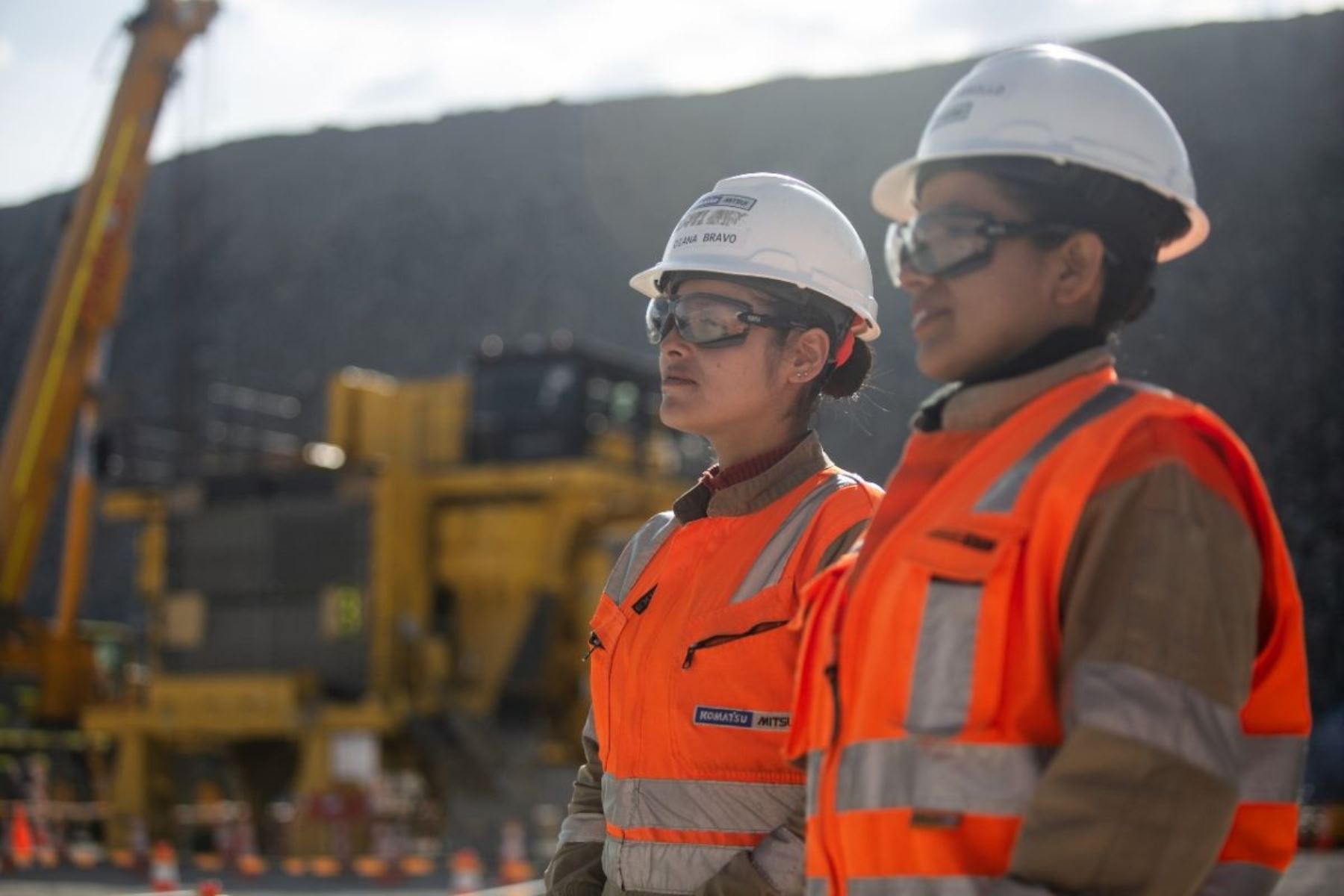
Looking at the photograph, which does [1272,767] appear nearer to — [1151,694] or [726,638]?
[1151,694]

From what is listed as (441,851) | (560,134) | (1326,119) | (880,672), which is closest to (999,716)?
(880,672)

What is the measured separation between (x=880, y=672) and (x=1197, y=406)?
521 millimetres

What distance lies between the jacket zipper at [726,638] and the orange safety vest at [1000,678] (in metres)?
0.86

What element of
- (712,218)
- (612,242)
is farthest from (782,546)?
(612,242)

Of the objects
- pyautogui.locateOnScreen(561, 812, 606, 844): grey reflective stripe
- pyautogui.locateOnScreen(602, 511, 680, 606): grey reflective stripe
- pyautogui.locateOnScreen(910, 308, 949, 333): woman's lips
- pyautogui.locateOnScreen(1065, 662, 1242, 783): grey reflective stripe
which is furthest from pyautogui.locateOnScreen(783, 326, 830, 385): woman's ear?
pyautogui.locateOnScreen(1065, 662, 1242, 783): grey reflective stripe

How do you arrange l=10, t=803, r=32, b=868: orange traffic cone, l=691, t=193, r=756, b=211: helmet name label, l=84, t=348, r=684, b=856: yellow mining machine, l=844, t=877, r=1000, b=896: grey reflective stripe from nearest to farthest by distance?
l=844, t=877, r=1000, b=896: grey reflective stripe, l=691, t=193, r=756, b=211: helmet name label, l=10, t=803, r=32, b=868: orange traffic cone, l=84, t=348, r=684, b=856: yellow mining machine

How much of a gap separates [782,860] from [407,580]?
54.9 ft

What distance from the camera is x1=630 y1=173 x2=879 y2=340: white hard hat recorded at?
11.8 feet

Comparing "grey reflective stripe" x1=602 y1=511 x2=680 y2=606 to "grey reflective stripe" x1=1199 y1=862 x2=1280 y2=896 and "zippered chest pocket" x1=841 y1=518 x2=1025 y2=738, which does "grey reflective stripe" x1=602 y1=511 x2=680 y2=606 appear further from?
"grey reflective stripe" x1=1199 y1=862 x2=1280 y2=896

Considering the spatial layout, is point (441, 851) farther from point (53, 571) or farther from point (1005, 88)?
point (53, 571)

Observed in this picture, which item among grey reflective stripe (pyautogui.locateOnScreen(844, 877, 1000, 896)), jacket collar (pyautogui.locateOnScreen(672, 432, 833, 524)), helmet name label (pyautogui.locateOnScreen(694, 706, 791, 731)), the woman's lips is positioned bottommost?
grey reflective stripe (pyautogui.locateOnScreen(844, 877, 1000, 896))

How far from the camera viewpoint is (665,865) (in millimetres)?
3230

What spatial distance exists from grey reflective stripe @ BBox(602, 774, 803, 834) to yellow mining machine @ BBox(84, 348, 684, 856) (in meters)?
15.5

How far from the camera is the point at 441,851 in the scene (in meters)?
18.4
